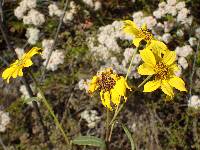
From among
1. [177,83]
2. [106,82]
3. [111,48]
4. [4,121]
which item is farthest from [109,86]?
[4,121]

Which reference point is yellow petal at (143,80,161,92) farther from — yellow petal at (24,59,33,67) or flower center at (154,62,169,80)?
yellow petal at (24,59,33,67)

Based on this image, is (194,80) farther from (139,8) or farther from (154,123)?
(139,8)

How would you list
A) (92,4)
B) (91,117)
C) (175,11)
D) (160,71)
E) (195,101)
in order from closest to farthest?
(160,71) < (195,101) < (91,117) < (175,11) < (92,4)

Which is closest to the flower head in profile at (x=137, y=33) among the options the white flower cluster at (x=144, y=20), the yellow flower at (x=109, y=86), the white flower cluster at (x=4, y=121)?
the yellow flower at (x=109, y=86)

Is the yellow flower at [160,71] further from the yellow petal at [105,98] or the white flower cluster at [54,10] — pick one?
the white flower cluster at [54,10]

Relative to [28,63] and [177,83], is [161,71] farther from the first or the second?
[28,63]

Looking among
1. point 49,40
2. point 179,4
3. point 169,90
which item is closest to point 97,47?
point 49,40

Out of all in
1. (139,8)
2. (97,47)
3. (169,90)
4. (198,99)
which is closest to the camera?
(169,90)

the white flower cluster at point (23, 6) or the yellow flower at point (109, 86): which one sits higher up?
the white flower cluster at point (23, 6)

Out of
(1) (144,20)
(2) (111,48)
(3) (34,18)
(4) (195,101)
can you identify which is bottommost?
(4) (195,101)
